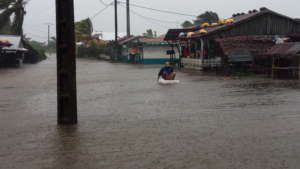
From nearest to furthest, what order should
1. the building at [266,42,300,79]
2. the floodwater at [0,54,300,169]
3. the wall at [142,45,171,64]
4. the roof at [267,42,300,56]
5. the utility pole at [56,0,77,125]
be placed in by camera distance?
the floodwater at [0,54,300,169] → the utility pole at [56,0,77,125] → the roof at [267,42,300,56] → the building at [266,42,300,79] → the wall at [142,45,171,64]

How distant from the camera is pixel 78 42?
225 ft

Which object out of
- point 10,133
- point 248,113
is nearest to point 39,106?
point 10,133

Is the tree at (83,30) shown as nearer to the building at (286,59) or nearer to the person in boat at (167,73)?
the building at (286,59)

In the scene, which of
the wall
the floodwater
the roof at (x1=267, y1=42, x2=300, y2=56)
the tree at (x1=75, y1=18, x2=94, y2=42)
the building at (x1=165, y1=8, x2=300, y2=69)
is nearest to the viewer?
the floodwater

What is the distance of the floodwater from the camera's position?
17.5 feet

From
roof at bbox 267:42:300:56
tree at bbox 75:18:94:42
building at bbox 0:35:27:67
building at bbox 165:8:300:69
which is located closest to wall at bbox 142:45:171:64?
building at bbox 0:35:27:67

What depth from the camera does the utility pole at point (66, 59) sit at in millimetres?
7738

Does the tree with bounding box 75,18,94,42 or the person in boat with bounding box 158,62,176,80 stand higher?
the tree with bounding box 75,18,94,42

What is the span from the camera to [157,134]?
700 cm

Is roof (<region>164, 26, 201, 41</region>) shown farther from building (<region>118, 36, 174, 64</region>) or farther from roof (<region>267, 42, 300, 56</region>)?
roof (<region>267, 42, 300, 56</region>)

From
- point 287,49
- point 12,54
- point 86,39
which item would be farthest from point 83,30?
point 287,49

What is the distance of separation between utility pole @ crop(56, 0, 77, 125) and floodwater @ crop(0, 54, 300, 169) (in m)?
0.41

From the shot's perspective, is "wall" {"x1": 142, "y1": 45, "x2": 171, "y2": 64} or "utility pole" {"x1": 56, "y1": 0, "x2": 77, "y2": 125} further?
"wall" {"x1": 142, "y1": 45, "x2": 171, "y2": 64}

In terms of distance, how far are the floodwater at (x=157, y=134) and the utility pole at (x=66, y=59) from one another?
0.41 metres
